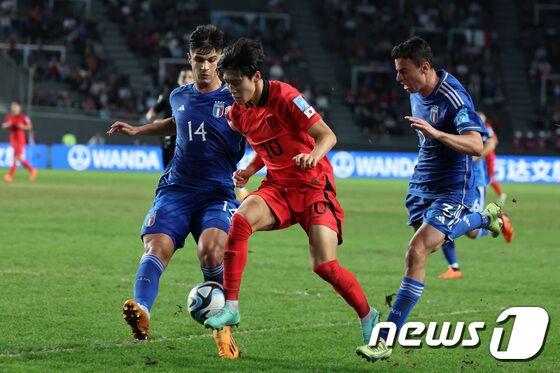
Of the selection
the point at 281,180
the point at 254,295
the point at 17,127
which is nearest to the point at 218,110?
the point at 281,180

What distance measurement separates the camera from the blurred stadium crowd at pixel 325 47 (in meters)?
38.4

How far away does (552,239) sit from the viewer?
649 inches

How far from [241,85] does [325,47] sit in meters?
37.8

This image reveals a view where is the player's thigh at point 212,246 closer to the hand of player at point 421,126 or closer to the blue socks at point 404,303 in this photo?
the blue socks at point 404,303

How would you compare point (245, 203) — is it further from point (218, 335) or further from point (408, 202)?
point (408, 202)

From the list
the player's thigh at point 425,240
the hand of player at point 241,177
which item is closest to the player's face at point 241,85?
the hand of player at point 241,177

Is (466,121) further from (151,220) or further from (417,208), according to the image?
(151,220)

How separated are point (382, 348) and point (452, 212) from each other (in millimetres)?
1339

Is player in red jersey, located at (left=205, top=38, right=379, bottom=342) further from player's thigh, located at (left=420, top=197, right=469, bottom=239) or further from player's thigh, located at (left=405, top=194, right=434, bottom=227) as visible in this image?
player's thigh, located at (left=405, top=194, right=434, bottom=227)

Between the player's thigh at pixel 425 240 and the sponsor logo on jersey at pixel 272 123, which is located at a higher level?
the sponsor logo on jersey at pixel 272 123

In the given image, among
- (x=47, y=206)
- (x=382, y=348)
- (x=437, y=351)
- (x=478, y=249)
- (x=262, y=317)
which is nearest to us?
(x=382, y=348)

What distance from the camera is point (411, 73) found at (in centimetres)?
730

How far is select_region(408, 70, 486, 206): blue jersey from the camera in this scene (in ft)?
24.0

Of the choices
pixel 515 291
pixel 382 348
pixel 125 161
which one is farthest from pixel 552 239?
pixel 125 161
